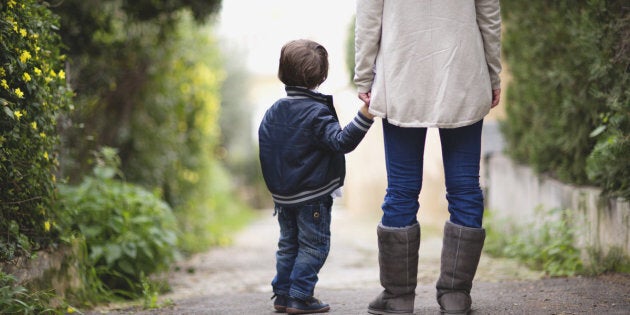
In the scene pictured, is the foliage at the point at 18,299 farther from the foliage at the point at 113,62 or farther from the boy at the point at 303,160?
the foliage at the point at 113,62

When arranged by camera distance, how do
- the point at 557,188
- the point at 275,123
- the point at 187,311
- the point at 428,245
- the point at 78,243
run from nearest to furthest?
the point at 275,123 < the point at 187,311 < the point at 78,243 < the point at 557,188 < the point at 428,245

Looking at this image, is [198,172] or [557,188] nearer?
[557,188]

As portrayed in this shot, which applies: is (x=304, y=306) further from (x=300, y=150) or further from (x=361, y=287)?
(x=361, y=287)

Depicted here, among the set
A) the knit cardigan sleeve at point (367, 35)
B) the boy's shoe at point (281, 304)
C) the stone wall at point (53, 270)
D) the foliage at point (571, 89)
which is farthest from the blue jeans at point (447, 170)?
the stone wall at point (53, 270)

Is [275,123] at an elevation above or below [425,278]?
above

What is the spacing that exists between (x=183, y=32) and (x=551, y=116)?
14.0 feet

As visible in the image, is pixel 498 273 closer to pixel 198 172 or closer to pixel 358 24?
pixel 358 24

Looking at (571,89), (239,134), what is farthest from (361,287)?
(239,134)

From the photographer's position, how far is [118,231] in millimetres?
4180

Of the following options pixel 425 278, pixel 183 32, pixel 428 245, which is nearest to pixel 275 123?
pixel 425 278

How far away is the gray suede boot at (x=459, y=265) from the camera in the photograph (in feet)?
9.14

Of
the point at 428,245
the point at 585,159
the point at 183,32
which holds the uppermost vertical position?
the point at 183,32

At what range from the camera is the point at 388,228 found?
111 inches

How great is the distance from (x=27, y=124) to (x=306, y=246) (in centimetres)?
135
